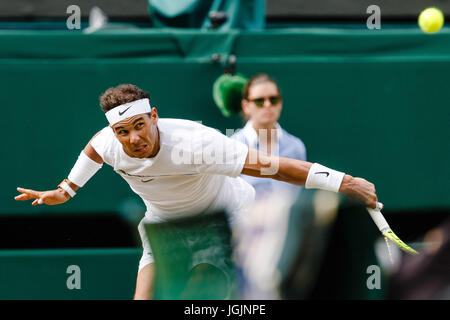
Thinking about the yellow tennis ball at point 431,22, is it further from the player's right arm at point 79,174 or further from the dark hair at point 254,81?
the player's right arm at point 79,174

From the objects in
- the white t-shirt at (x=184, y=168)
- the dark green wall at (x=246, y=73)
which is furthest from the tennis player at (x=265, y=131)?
the dark green wall at (x=246, y=73)

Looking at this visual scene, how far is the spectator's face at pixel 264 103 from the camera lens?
358cm

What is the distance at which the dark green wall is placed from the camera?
3.94 metres

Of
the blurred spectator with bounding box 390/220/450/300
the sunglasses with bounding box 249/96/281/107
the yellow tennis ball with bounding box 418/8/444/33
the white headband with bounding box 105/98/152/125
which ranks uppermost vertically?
the yellow tennis ball with bounding box 418/8/444/33

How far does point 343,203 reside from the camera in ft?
11.9

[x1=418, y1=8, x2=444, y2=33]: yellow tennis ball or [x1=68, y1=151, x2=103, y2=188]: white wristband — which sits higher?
[x1=418, y1=8, x2=444, y2=33]: yellow tennis ball

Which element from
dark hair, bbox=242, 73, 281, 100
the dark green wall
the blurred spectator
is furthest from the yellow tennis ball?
the blurred spectator

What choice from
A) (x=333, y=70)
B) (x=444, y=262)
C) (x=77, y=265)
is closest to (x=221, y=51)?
(x=333, y=70)

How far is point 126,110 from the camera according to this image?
2.84 meters

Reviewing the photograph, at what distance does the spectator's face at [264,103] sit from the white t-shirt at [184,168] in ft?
1.41

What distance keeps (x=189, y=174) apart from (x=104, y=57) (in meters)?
1.33

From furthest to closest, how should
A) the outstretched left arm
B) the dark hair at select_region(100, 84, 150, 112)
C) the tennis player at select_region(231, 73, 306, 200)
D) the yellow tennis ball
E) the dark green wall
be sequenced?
the yellow tennis ball, the dark green wall, the tennis player at select_region(231, 73, 306, 200), the dark hair at select_region(100, 84, 150, 112), the outstretched left arm

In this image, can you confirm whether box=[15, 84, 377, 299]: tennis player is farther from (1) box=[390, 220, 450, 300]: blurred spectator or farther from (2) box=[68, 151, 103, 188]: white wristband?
Answer: (1) box=[390, 220, 450, 300]: blurred spectator

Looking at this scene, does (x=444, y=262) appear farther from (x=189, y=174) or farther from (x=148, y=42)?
(x=148, y=42)
